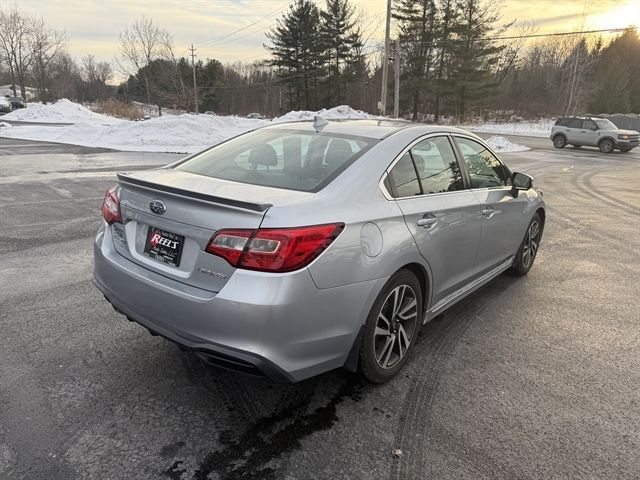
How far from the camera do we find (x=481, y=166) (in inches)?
165


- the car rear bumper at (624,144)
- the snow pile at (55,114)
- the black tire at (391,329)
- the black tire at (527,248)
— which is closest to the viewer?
the black tire at (391,329)

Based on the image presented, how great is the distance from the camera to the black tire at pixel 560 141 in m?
26.2

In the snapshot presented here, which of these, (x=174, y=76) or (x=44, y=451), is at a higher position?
(x=174, y=76)

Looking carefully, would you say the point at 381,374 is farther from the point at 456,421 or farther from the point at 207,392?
the point at 207,392

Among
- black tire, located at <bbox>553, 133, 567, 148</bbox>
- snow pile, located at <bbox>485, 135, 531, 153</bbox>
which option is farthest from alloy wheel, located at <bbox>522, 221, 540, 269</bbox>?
black tire, located at <bbox>553, 133, 567, 148</bbox>

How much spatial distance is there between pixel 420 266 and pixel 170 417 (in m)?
1.76

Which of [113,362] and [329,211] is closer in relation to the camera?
[329,211]

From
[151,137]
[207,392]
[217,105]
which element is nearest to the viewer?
[207,392]

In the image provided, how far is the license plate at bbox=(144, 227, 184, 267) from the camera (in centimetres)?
255

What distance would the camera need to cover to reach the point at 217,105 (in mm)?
79688

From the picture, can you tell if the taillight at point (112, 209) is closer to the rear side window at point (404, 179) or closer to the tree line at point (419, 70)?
the rear side window at point (404, 179)

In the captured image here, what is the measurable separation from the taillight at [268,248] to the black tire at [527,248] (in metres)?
3.33

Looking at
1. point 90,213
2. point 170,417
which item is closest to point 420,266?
point 170,417

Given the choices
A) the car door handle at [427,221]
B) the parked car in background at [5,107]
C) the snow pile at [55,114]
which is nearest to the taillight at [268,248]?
the car door handle at [427,221]
